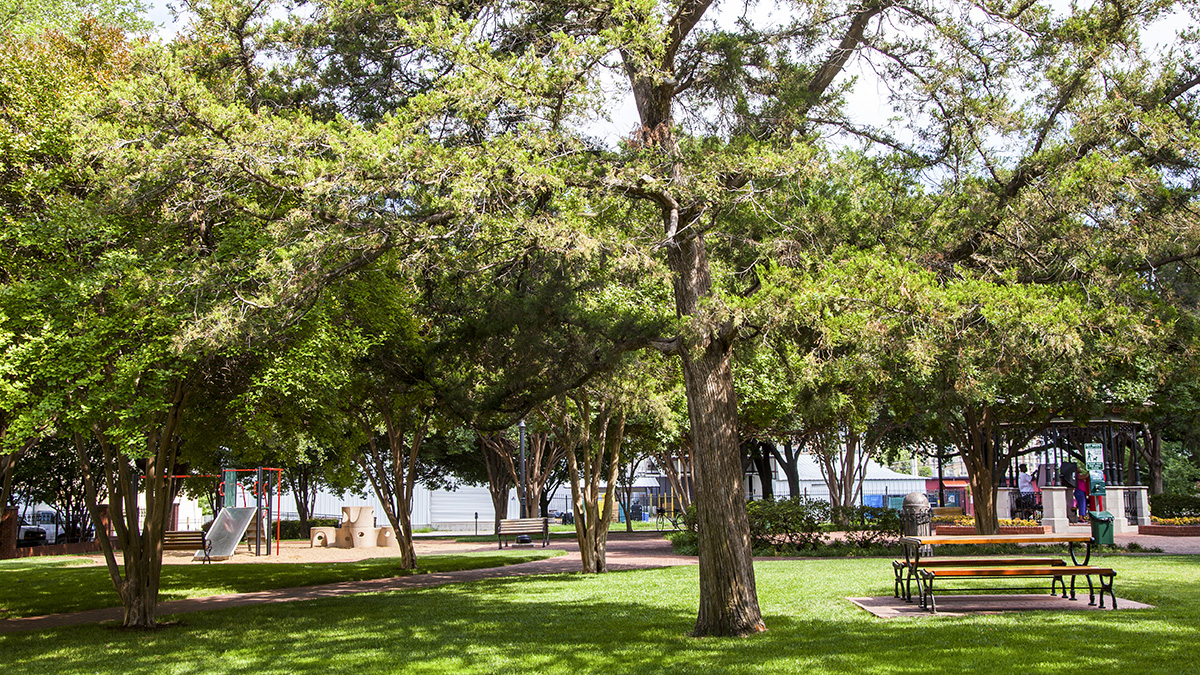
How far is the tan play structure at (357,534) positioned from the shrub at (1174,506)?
25.3m

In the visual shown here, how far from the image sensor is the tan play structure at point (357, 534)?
2970 centimetres

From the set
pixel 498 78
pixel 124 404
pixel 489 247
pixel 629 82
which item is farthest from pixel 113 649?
pixel 629 82

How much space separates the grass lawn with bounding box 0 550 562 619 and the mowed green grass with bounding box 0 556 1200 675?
12.5 ft

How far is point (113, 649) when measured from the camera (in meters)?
10.3

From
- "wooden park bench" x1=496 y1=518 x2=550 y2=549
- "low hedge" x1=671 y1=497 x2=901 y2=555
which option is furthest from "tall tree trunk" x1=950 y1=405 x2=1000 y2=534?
"wooden park bench" x1=496 y1=518 x2=550 y2=549

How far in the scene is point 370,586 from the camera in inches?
674

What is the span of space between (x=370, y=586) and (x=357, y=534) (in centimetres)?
1320

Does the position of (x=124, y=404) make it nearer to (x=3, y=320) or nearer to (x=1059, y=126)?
(x=3, y=320)

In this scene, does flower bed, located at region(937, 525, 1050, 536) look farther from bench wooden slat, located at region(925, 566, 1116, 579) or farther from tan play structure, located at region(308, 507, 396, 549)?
tan play structure, located at region(308, 507, 396, 549)

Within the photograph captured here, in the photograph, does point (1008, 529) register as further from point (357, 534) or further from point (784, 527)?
point (357, 534)

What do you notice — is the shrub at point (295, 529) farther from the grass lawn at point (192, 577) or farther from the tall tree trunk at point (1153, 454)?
the tall tree trunk at point (1153, 454)

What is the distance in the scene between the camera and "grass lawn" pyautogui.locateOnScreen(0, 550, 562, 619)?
1576cm

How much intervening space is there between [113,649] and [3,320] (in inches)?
157

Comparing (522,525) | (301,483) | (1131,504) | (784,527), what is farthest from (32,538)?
(1131,504)
